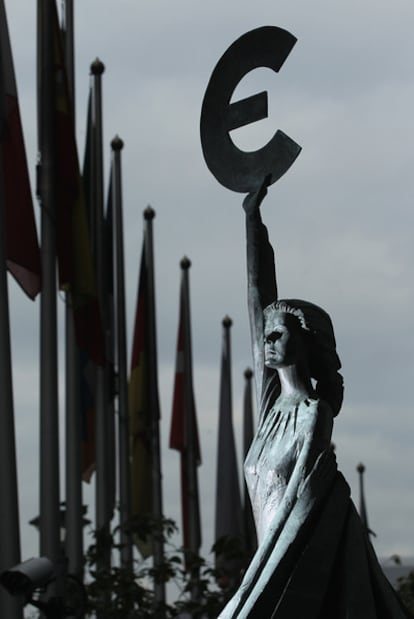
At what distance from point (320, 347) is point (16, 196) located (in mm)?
13101

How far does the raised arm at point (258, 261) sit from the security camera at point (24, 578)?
7.10 metres

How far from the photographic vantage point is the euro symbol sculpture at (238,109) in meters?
10.1

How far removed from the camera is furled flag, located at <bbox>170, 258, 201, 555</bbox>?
114 feet

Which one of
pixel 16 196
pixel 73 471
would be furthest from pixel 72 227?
pixel 73 471

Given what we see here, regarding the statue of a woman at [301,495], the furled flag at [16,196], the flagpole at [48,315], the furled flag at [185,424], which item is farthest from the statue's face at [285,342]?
the furled flag at [185,424]

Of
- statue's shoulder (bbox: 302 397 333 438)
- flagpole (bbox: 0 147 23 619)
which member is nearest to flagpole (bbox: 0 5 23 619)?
flagpole (bbox: 0 147 23 619)

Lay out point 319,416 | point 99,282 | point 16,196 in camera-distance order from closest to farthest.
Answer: point 319,416
point 16,196
point 99,282

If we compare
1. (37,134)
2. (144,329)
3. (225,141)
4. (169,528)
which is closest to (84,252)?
(37,134)

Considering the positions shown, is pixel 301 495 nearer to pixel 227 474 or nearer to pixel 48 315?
pixel 48 315

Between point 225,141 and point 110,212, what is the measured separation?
66.0 ft

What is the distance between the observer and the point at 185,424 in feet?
116

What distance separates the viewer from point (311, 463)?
913 centimetres

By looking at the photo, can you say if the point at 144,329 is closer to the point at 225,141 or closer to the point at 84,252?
the point at 84,252

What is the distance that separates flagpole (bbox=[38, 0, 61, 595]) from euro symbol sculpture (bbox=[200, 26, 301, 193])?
34.7ft
